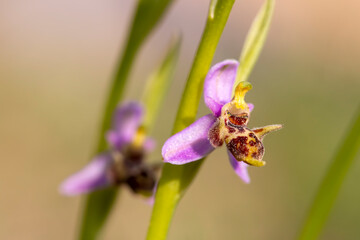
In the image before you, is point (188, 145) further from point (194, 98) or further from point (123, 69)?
point (123, 69)

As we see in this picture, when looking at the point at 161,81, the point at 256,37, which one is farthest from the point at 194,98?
the point at 161,81

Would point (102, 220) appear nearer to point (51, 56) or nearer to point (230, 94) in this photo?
point (230, 94)

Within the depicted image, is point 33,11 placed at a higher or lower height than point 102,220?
lower

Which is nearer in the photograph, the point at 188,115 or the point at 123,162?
the point at 188,115

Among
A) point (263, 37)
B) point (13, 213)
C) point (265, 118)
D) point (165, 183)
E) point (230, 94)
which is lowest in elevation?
point (13, 213)

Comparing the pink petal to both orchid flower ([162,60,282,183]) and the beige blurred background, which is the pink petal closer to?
orchid flower ([162,60,282,183])

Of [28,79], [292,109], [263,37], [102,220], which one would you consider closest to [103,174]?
[102,220]

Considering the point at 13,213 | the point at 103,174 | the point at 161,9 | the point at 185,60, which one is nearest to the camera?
the point at 161,9
